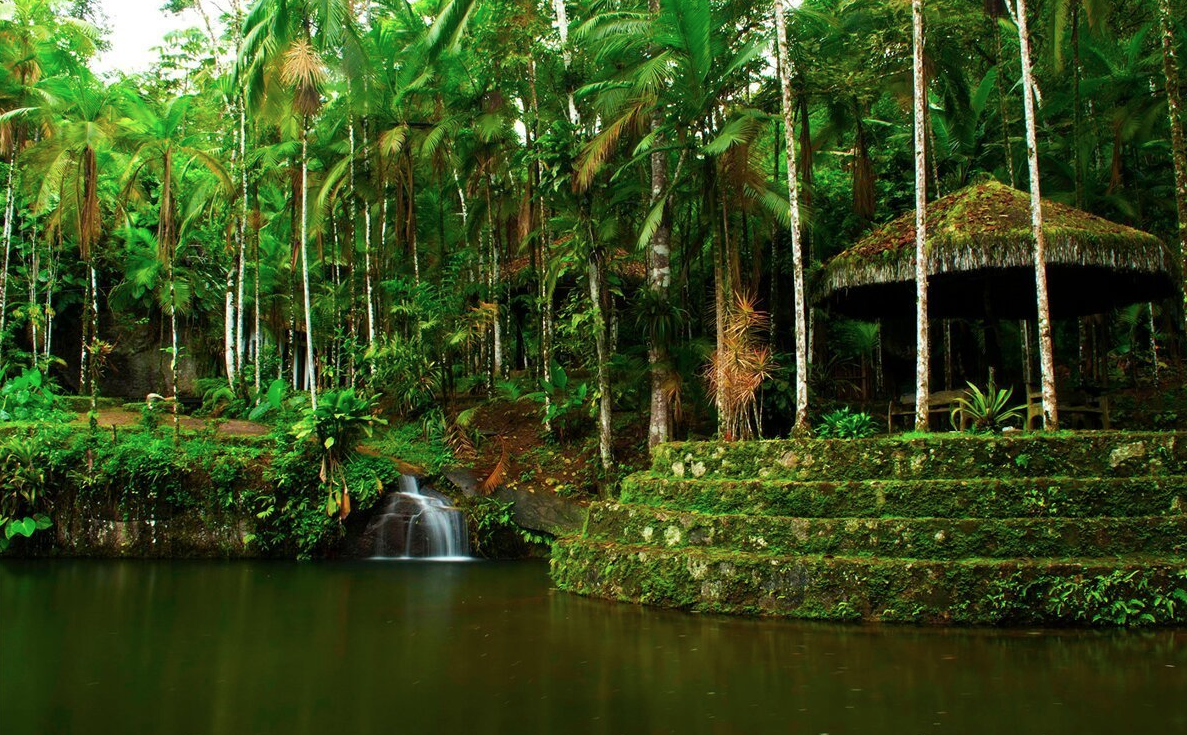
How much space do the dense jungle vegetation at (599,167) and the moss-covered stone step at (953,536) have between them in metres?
2.24

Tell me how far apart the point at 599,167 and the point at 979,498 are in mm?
6540

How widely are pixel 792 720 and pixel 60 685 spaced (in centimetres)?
405

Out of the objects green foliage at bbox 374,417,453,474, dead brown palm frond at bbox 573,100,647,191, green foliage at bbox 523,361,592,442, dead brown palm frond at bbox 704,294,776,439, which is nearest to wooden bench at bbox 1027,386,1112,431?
dead brown palm frond at bbox 704,294,776,439

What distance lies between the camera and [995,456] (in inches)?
291

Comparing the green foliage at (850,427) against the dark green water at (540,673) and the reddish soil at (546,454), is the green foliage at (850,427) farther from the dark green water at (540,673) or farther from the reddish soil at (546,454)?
the reddish soil at (546,454)

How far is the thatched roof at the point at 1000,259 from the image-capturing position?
880 cm

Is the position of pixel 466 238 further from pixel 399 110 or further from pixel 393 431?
pixel 393 431

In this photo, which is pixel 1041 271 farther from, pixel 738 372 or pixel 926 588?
pixel 926 588

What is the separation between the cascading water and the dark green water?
13.0 feet

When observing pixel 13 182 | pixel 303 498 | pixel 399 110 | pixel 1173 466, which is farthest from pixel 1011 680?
pixel 13 182

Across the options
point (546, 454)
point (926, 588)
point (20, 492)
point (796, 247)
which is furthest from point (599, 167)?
point (20, 492)

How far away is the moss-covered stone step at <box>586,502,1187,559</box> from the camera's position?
6742 millimetres

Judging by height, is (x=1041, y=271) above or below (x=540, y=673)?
above

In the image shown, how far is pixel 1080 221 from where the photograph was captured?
912 cm
